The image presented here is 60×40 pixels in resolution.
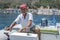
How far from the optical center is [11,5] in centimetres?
6250

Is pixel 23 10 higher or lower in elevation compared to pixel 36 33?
higher

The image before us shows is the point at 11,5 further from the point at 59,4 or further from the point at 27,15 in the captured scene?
the point at 27,15

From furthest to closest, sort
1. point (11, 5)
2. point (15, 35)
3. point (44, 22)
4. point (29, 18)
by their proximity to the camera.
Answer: point (11, 5) < point (44, 22) < point (29, 18) < point (15, 35)

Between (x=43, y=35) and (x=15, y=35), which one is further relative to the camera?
(x=43, y=35)

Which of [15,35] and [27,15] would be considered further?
[27,15]

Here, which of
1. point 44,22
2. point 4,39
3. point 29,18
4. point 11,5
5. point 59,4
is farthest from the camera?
point 11,5

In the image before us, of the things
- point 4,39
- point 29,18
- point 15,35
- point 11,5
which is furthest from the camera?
point 11,5

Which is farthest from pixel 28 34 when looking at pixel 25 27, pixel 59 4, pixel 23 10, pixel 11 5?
pixel 11 5

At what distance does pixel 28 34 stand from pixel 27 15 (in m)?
0.44

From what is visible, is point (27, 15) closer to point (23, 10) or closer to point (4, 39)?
point (23, 10)

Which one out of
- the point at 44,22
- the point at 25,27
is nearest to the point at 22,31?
the point at 25,27

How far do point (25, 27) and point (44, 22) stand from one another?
12.2ft

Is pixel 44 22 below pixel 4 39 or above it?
above

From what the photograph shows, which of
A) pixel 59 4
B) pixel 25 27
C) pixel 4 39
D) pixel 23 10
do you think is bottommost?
pixel 4 39
